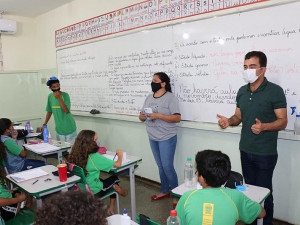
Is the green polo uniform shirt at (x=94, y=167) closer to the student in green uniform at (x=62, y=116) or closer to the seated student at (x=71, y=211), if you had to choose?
the seated student at (x=71, y=211)

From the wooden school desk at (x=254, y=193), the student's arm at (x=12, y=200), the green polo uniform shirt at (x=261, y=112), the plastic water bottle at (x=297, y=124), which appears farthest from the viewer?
the plastic water bottle at (x=297, y=124)

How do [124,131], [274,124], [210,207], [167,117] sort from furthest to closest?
[124,131] → [167,117] → [274,124] → [210,207]

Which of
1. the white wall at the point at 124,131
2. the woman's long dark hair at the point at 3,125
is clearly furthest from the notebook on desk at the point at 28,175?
the white wall at the point at 124,131

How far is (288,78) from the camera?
2.43 m

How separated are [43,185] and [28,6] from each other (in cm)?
452

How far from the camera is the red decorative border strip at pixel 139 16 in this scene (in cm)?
293

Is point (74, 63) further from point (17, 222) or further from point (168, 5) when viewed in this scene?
point (17, 222)

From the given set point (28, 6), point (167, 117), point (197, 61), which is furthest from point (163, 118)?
point (28, 6)

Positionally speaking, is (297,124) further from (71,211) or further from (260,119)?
(71,211)

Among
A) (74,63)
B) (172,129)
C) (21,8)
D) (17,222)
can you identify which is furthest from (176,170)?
(21,8)

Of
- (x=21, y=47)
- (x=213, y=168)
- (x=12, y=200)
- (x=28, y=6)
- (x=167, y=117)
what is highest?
(x=28, y=6)

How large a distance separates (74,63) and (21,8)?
1.77 m

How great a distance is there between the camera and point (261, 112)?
2188mm

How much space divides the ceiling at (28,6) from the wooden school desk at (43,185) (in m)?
3.94
